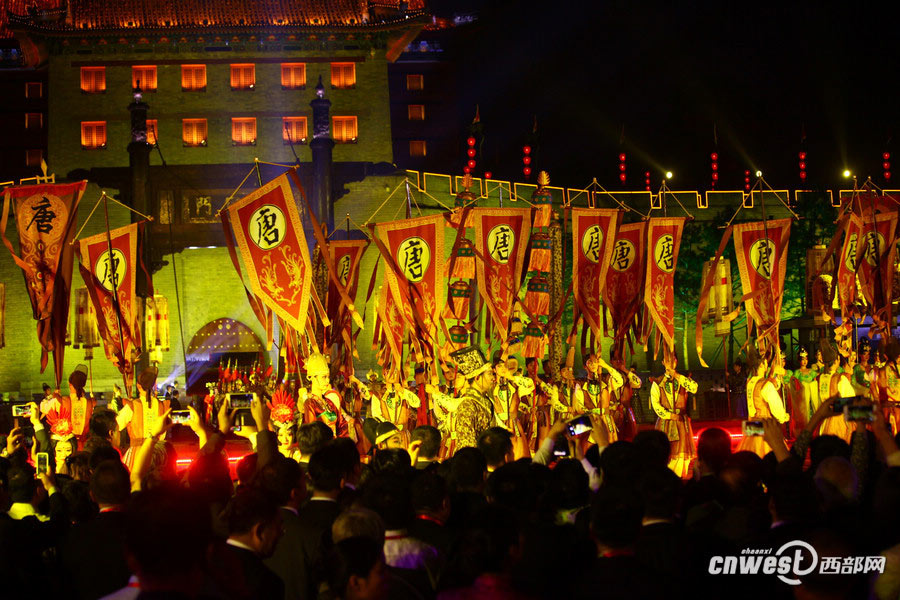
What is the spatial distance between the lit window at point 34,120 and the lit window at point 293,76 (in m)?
15.2

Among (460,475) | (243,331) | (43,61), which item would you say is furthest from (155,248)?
(460,475)

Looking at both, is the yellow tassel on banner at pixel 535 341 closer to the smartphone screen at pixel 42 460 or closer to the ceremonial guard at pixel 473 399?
the ceremonial guard at pixel 473 399

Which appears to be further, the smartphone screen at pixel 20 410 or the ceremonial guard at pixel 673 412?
the ceremonial guard at pixel 673 412

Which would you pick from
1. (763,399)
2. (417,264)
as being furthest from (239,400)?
(763,399)

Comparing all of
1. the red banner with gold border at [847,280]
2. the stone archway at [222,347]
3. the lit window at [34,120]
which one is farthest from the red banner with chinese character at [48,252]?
the lit window at [34,120]

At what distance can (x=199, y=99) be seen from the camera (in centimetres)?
3381

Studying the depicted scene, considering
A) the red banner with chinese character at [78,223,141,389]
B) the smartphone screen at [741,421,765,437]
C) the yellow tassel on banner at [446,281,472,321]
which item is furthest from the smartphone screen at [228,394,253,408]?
the yellow tassel on banner at [446,281,472,321]

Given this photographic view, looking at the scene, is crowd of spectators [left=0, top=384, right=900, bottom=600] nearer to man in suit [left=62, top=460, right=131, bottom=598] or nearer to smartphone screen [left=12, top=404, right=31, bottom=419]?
man in suit [left=62, top=460, right=131, bottom=598]

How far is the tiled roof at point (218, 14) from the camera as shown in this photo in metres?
33.0

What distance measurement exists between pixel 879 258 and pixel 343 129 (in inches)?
847

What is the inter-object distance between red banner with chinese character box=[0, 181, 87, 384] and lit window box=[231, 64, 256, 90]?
797 inches

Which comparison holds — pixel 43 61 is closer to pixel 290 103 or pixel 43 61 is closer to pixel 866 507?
pixel 290 103

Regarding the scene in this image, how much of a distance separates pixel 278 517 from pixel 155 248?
27.3 m

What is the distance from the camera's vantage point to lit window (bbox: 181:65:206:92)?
3381cm
